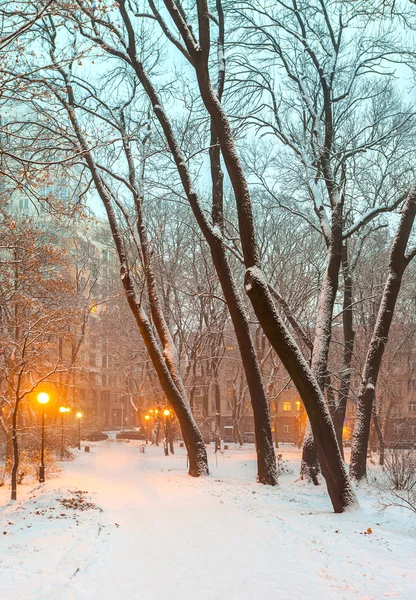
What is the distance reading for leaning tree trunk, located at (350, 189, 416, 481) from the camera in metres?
13.0

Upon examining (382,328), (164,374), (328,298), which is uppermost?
(328,298)

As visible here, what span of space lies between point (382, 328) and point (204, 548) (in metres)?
7.78

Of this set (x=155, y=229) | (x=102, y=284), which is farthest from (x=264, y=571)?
(x=102, y=284)

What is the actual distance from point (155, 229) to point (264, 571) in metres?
21.2

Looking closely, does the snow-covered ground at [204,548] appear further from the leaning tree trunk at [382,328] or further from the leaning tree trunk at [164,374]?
the leaning tree trunk at [164,374]

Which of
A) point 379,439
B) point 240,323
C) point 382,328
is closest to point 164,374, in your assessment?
point 240,323

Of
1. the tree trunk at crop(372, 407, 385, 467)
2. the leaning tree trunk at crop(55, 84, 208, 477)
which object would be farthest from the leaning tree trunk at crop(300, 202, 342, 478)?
the tree trunk at crop(372, 407, 385, 467)

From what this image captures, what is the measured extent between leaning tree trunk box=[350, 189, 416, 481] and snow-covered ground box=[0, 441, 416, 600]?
4.25 ft

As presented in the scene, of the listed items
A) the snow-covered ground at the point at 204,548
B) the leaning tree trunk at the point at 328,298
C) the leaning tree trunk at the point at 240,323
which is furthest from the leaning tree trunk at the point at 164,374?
the leaning tree trunk at the point at 328,298

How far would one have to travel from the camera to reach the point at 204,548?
26.4 ft

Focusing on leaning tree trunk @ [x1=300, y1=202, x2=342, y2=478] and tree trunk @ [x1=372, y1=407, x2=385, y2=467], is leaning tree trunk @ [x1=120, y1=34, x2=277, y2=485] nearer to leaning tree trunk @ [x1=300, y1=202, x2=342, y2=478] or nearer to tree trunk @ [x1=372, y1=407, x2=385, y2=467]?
leaning tree trunk @ [x1=300, y1=202, x2=342, y2=478]

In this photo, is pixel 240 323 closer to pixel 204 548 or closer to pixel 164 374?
pixel 164 374

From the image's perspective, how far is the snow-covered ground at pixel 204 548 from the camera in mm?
6078

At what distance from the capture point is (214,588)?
618cm
